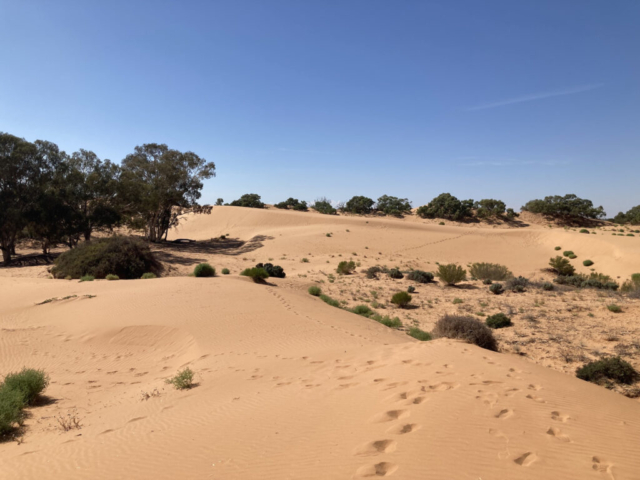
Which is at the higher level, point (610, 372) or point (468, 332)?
point (468, 332)

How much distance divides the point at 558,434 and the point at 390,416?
5.77 ft

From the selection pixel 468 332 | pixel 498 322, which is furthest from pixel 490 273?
pixel 468 332

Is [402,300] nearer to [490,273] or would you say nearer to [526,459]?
[490,273]

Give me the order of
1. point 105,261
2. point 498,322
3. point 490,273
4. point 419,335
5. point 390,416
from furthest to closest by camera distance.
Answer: point 490,273 < point 105,261 < point 498,322 < point 419,335 < point 390,416

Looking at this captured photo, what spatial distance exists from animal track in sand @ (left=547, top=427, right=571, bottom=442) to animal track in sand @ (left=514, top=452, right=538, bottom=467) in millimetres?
601

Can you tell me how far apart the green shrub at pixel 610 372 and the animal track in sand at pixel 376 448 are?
6.60 meters

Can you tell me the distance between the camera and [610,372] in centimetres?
763

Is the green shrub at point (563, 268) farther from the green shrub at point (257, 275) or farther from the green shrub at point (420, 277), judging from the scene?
the green shrub at point (257, 275)

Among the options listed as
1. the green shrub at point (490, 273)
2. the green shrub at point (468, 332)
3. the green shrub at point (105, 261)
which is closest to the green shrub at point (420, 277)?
the green shrub at point (490, 273)

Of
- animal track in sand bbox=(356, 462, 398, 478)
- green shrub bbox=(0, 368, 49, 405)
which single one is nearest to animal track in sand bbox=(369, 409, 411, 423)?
animal track in sand bbox=(356, 462, 398, 478)

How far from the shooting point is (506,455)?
3314 mm

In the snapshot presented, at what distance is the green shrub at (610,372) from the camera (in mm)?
7559

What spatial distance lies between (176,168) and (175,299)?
26.0m

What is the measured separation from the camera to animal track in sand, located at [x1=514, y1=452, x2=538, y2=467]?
3211 mm
